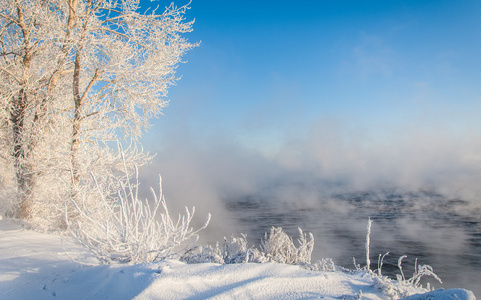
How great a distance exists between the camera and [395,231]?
→ 19484mm

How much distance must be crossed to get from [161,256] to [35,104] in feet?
23.0

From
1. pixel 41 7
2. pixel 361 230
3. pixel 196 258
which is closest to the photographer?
pixel 196 258

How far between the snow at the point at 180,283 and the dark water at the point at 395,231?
8.80 metres

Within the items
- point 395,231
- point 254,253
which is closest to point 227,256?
point 254,253

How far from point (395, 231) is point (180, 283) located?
→ 20326 mm

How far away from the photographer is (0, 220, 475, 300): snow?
7.79 ft

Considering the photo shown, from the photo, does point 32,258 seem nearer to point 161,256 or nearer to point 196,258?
point 161,256

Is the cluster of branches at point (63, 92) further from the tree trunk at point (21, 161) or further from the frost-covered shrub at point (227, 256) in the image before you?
the frost-covered shrub at point (227, 256)

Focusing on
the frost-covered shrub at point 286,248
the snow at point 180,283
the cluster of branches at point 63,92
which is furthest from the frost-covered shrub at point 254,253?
the cluster of branches at point 63,92

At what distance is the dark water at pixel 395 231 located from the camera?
1232 cm

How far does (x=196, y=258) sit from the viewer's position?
391cm

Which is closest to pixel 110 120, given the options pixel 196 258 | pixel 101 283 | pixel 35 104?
pixel 35 104

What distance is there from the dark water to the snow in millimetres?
8804

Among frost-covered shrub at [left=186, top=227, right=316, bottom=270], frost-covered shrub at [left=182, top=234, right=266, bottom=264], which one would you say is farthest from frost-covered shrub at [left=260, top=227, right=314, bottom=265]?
frost-covered shrub at [left=182, top=234, right=266, bottom=264]
